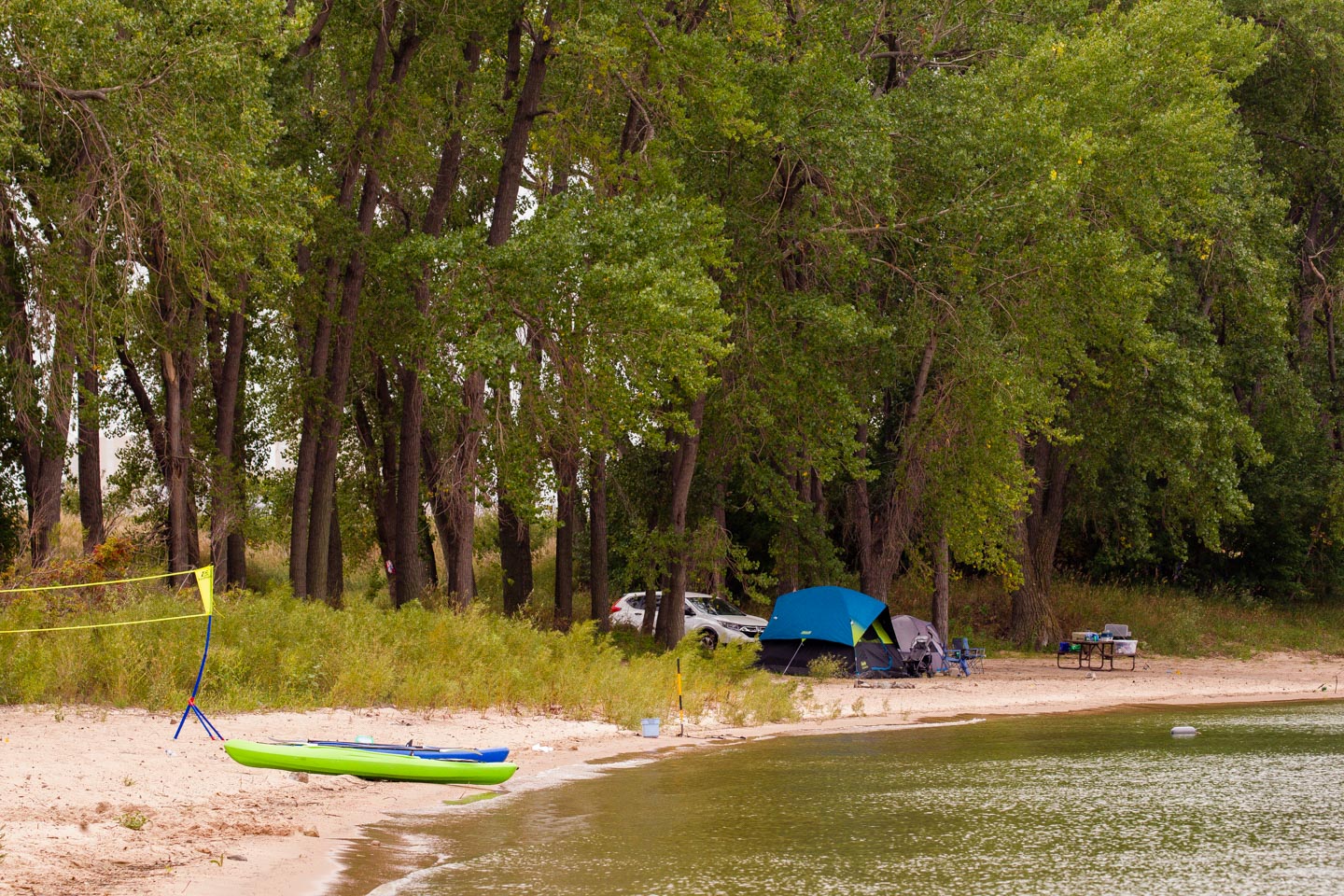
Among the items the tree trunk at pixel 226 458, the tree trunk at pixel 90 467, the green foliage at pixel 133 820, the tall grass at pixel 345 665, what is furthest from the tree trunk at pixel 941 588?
the green foliage at pixel 133 820

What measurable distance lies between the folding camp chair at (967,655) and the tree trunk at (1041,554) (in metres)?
5.14

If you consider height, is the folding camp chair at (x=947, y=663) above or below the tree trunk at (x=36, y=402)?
below

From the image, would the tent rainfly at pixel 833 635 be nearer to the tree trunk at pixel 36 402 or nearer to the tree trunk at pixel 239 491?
the tree trunk at pixel 239 491

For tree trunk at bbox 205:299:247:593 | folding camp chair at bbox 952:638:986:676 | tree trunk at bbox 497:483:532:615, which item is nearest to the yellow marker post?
folding camp chair at bbox 952:638:986:676

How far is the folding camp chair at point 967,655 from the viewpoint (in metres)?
26.9

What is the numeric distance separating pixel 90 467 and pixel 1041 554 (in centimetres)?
2179

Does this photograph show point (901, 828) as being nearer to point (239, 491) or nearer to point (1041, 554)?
point (239, 491)

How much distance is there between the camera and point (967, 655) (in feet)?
88.5

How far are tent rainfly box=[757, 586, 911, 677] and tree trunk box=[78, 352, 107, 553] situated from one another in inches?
481

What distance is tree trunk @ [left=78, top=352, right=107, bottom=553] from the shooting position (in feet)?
72.5

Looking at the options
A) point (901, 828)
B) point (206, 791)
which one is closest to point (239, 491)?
point (206, 791)

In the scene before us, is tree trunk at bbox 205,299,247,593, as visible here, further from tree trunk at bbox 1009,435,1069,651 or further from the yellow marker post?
tree trunk at bbox 1009,435,1069,651

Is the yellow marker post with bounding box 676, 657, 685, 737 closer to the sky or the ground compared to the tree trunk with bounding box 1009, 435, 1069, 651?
closer to the ground

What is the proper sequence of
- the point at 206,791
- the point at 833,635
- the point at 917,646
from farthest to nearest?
the point at 917,646 < the point at 833,635 < the point at 206,791
